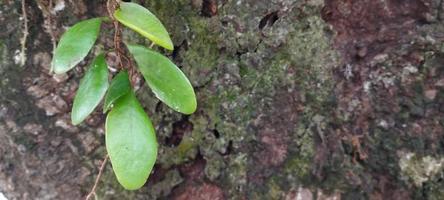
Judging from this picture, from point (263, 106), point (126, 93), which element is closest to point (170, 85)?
point (126, 93)

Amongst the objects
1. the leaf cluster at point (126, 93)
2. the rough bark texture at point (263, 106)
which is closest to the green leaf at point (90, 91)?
the leaf cluster at point (126, 93)

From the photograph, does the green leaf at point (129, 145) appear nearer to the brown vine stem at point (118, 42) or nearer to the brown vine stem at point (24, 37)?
the brown vine stem at point (118, 42)

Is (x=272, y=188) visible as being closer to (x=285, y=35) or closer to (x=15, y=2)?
(x=285, y=35)

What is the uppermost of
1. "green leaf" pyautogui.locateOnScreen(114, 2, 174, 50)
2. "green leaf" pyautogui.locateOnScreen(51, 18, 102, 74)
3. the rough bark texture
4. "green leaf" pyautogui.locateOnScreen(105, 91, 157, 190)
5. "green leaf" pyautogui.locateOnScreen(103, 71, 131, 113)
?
"green leaf" pyautogui.locateOnScreen(114, 2, 174, 50)

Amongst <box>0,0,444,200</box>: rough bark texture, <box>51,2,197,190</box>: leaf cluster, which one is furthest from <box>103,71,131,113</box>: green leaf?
<box>0,0,444,200</box>: rough bark texture

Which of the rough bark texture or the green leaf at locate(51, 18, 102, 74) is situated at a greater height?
the green leaf at locate(51, 18, 102, 74)

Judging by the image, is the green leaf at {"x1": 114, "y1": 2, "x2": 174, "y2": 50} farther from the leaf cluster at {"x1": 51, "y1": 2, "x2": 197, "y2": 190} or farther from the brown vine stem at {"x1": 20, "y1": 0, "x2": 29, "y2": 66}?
the brown vine stem at {"x1": 20, "y1": 0, "x2": 29, "y2": 66}

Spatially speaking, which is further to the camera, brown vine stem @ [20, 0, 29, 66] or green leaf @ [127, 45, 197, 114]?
brown vine stem @ [20, 0, 29, 66]

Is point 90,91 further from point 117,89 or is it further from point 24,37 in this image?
point 24,37
